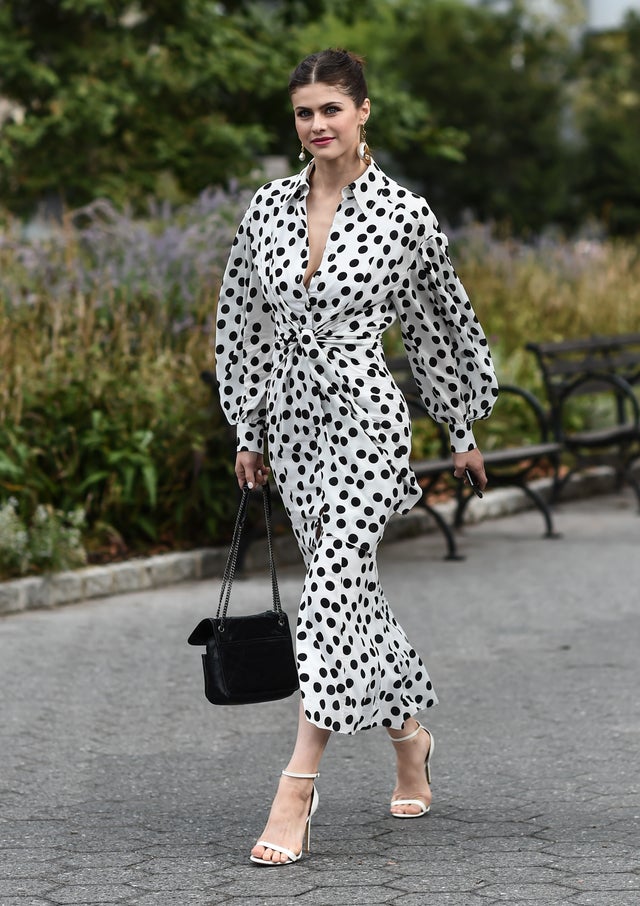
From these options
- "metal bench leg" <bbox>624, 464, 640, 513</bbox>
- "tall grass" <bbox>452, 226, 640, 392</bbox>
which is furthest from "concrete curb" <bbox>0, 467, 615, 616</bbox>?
"tall grass" <bbox>452, 226, 640, 392</bbox>

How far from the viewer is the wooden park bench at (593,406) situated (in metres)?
12.0

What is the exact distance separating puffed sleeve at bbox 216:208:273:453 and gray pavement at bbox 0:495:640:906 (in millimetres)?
1162

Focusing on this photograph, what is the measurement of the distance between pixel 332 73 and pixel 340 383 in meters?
0.81

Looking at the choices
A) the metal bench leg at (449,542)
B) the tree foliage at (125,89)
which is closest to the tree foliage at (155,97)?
the tree foliage at (125,89)

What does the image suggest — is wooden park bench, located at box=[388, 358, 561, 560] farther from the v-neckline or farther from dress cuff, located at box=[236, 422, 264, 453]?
the v-neckline

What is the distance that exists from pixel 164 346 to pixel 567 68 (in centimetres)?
3216

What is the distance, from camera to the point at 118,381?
982cm

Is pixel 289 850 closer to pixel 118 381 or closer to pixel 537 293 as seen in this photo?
pixel 118 381

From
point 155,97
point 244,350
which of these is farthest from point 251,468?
point 155,97

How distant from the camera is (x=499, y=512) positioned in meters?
11.8

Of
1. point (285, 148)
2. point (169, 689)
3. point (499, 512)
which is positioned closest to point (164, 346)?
point (499, 512)

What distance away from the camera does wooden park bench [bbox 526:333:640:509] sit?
1199 centimetres

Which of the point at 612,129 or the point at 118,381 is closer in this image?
the point at 118,381

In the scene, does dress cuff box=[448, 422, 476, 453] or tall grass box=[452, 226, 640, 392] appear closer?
dress cuff box=[448, 422, 476, 453]
